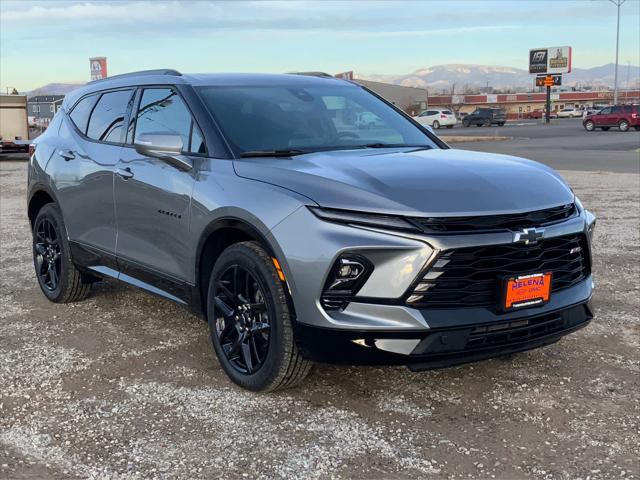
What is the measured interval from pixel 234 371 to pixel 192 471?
981 millimetres

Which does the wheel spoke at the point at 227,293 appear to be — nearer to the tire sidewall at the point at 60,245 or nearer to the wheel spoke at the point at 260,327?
the wheel spoke at the point at 260,327

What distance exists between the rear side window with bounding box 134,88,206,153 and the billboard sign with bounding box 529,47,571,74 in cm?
7081

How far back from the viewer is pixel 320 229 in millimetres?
3480

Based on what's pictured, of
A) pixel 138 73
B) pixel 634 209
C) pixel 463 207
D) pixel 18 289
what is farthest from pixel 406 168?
pixel 634 209

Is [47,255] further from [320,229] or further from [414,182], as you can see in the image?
[414,182]

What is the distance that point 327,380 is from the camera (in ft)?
14.0

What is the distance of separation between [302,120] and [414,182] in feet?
4.37

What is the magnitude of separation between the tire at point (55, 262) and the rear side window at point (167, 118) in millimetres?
1448

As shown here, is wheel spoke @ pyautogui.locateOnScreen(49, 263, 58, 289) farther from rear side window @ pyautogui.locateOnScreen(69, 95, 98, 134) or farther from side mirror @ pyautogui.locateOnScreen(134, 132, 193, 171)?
side mirror @ pyautogui.locateOnScreen(134, 132, 193, 171)

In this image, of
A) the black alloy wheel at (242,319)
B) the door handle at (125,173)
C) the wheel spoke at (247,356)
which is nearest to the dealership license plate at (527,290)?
the black alloy wheel at (242,319)

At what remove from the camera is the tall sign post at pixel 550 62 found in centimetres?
7025

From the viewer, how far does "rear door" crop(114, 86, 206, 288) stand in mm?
4406

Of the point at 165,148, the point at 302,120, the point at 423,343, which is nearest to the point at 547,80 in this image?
the point at 302,120

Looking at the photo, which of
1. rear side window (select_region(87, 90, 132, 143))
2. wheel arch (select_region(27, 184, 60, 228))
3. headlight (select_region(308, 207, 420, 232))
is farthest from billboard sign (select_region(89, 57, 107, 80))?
headlight (select_region(308, 207, 420, 232))
